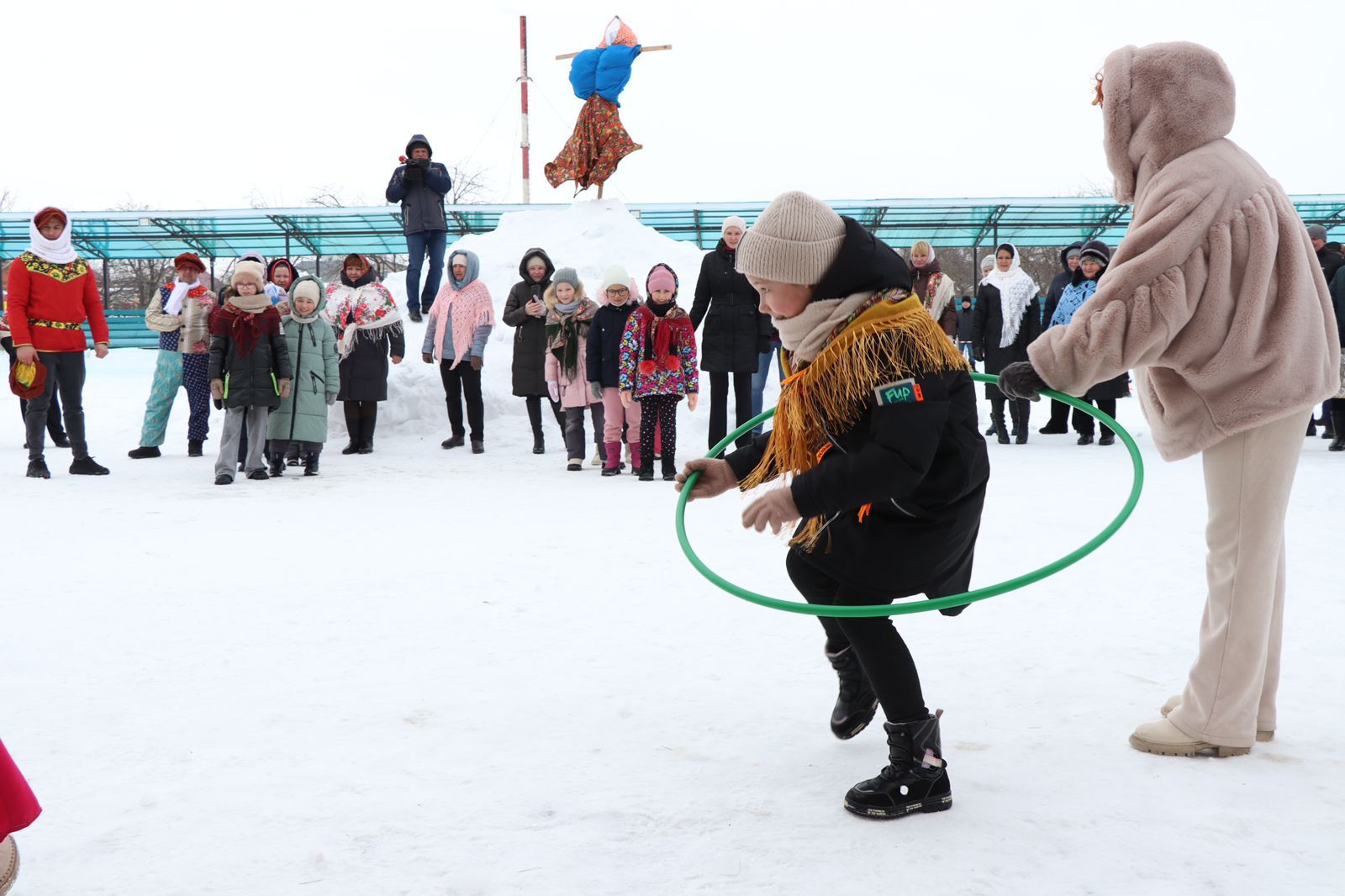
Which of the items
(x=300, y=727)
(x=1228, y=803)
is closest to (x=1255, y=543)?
(x=1228, y=803)

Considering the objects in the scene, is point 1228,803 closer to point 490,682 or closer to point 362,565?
point 490,682

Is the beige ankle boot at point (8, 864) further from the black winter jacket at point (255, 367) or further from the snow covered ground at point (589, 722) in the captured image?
the black winter jacket at point (255, 367)

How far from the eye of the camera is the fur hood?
2830 mm

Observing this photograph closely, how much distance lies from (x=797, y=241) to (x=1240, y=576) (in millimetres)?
1445

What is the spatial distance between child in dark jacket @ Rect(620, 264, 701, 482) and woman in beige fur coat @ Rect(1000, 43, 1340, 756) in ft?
18.2

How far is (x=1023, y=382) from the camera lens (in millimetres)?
2908

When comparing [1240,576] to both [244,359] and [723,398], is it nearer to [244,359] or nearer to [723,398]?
[723,398]

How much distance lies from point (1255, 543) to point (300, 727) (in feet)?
8.65

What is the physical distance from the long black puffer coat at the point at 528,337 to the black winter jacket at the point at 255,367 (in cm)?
232

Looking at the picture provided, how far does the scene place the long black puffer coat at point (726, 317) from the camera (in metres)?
9.10

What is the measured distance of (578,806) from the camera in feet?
8.73

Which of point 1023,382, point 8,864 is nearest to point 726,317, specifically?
point 1023,382

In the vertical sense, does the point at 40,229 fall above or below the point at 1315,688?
above

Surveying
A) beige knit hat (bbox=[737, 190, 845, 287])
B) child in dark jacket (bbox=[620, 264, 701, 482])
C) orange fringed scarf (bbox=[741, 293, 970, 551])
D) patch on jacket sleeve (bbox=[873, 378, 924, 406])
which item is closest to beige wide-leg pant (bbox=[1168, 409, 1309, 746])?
orange fringed scarf (bbox=[741, 293, 970, 551])
